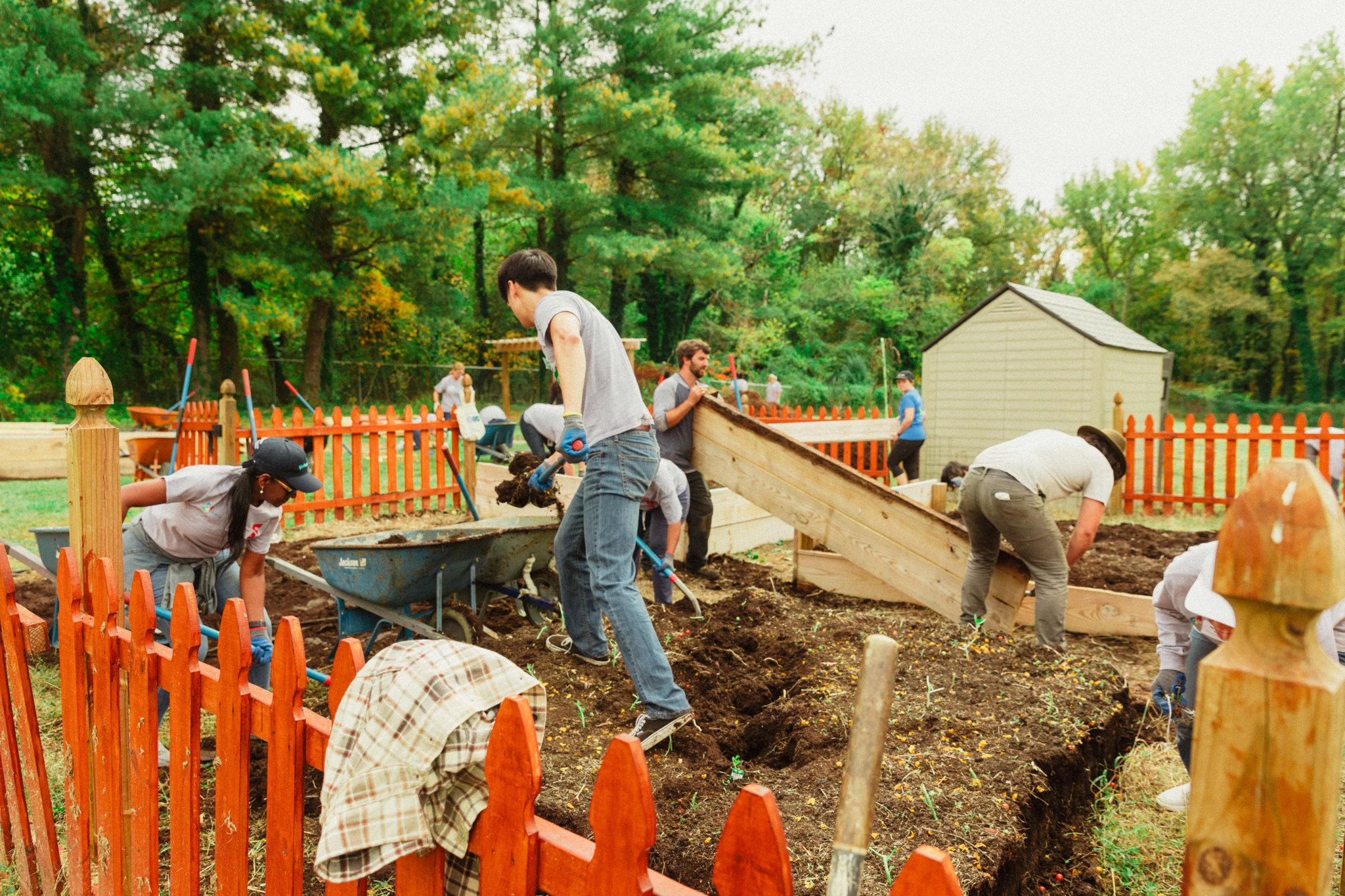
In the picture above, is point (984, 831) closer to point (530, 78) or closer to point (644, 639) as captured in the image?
point (644, 639)

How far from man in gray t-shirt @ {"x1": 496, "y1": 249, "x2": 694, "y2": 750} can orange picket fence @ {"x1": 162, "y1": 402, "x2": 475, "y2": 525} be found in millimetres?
4562

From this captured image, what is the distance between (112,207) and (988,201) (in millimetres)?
34536

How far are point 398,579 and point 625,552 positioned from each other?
142 centimetres

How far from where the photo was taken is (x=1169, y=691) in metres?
3.15

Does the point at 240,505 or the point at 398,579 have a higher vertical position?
the point at 240,505

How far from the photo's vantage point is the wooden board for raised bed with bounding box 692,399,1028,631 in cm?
371

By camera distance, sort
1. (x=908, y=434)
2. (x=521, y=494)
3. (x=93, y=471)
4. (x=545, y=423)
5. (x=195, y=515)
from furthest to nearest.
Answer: (x=908, y=434)
(x=545, y=423)
(x=521, y=494)
(x=195, y=515)
(x=93, y=471)

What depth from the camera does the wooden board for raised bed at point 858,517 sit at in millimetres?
3705

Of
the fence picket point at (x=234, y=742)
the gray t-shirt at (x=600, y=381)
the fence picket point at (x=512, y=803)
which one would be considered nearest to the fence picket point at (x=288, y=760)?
the fence picket point at (x=234, y=742)

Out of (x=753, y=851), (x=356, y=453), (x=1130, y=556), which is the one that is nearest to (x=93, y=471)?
(x=753, y=851)

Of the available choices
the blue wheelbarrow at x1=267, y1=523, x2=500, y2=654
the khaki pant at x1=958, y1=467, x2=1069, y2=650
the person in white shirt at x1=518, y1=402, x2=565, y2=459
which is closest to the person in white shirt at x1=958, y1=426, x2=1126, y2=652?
the khaki pant at x1=958, y1=467, x2=1069, y2=650

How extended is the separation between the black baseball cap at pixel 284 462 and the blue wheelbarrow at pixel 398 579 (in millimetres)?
478

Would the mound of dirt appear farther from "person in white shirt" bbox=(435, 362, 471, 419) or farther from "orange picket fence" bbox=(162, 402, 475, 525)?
"person in white shirt" bbox=(435, 362, 471, 419)

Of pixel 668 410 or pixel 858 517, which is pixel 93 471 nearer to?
pixel 858 517
